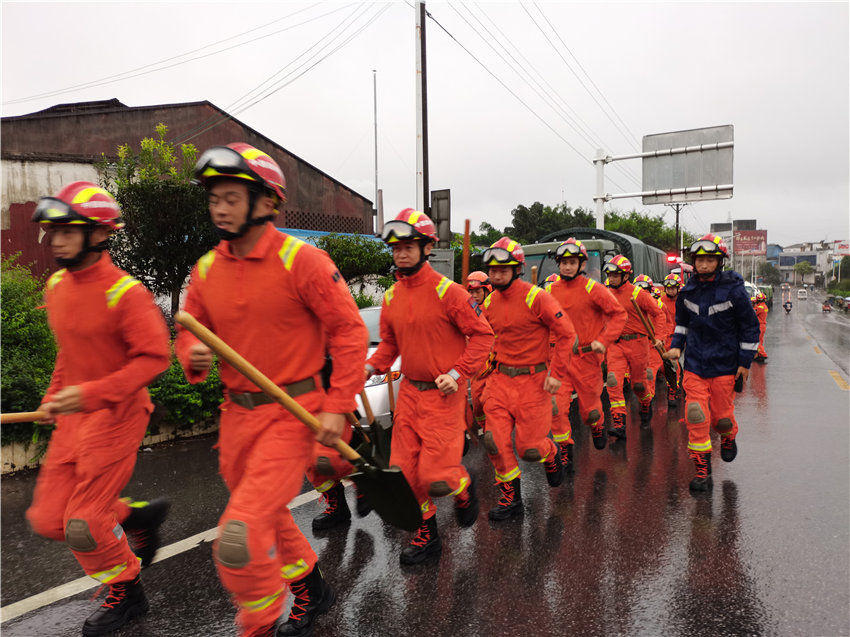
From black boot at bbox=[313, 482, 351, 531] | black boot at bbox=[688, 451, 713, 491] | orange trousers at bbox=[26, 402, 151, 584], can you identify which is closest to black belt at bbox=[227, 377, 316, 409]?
orange trousers at bbox=[26, 402, 151, 584]

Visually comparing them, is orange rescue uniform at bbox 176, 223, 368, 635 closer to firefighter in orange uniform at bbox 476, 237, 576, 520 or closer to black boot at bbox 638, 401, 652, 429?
firefighter in orange uniform at bbox 476, 237, 576, 520

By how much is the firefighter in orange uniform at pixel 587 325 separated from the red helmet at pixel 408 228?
2.89m

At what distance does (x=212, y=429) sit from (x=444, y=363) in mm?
4328

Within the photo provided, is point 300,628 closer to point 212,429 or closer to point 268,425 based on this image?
point 268,425

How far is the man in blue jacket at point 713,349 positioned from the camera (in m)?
5.28

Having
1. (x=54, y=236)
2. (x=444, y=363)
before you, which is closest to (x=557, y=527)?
(x=444, y=363)

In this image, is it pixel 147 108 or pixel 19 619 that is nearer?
pixel 19 619

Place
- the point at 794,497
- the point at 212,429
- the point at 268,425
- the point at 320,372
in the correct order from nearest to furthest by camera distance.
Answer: the point at 268,425, the point at 320,372, the point at 794,497, the point at 212,429

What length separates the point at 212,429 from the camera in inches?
288

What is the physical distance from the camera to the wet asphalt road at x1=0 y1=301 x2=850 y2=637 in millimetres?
3188

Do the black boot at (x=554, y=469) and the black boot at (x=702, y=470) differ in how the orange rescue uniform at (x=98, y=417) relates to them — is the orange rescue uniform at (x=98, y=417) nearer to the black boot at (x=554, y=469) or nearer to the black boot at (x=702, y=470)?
the black boot at (x=554, y=469)

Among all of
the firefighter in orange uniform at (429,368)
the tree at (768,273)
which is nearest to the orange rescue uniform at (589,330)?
the firefighter in orange uniform at (429,368)

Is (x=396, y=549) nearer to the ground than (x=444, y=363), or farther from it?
nearer to the ground

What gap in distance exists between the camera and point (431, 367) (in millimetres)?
4059
